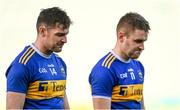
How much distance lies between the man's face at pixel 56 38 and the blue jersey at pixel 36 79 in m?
0.13

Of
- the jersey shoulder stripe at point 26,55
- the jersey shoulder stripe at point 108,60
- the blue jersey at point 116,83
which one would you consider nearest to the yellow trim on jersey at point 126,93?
the blue jersey at point 116,83

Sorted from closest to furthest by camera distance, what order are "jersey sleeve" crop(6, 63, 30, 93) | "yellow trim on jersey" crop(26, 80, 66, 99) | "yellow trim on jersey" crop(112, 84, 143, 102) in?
1. "jersey sleeve" crop(6, 63, 30, 93)
2. "yellow trim on jersey" crop(26, 80, 66, 99)
3. "yellow trim on jersey" crop(112, 84, 143, 102)

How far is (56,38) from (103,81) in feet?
1.60

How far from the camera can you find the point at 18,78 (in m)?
4.61

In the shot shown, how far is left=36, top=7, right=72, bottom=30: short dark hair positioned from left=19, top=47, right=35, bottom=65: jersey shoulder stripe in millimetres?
188

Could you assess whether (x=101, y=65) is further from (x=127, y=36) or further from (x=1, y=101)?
(x=1, y=101)

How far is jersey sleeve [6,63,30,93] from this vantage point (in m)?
4.62

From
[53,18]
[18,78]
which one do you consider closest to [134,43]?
[53,18]

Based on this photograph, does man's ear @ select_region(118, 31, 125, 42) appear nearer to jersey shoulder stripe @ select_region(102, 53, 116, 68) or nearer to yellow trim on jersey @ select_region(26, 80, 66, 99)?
jersey shoulder stripe @ select_region(102, 53, 116, 68)

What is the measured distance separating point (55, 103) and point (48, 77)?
21 cm

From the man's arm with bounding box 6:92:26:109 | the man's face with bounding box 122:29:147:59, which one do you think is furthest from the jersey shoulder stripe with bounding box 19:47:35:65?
the man's face with bounding box 122:29:147:59

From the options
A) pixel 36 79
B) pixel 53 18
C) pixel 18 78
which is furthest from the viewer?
pixel 53 18

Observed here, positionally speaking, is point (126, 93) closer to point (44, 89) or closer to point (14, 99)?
point (44, 89)

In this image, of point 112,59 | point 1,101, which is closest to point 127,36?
point 112,59
